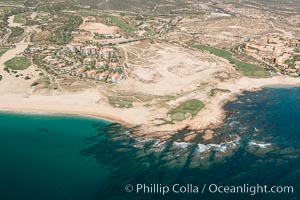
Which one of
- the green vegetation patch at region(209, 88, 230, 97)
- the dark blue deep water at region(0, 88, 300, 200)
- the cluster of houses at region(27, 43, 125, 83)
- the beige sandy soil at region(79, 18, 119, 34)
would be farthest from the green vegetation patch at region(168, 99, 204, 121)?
the beige sandy soil at region(79, 18, 119, 34)

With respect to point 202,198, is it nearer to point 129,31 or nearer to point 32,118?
point 32,118

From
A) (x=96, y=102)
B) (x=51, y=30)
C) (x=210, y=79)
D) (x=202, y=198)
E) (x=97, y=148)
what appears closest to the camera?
(x=202, y=198)

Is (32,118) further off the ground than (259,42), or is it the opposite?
(259,42)

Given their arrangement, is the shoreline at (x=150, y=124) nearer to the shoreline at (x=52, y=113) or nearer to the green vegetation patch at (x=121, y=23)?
the shoreline at (x=52, y=113)

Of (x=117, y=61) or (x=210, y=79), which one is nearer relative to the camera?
(x=210, y=79)

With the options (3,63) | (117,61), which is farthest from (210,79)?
(3,63)

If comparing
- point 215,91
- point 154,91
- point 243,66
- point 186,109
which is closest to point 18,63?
point 154,91
